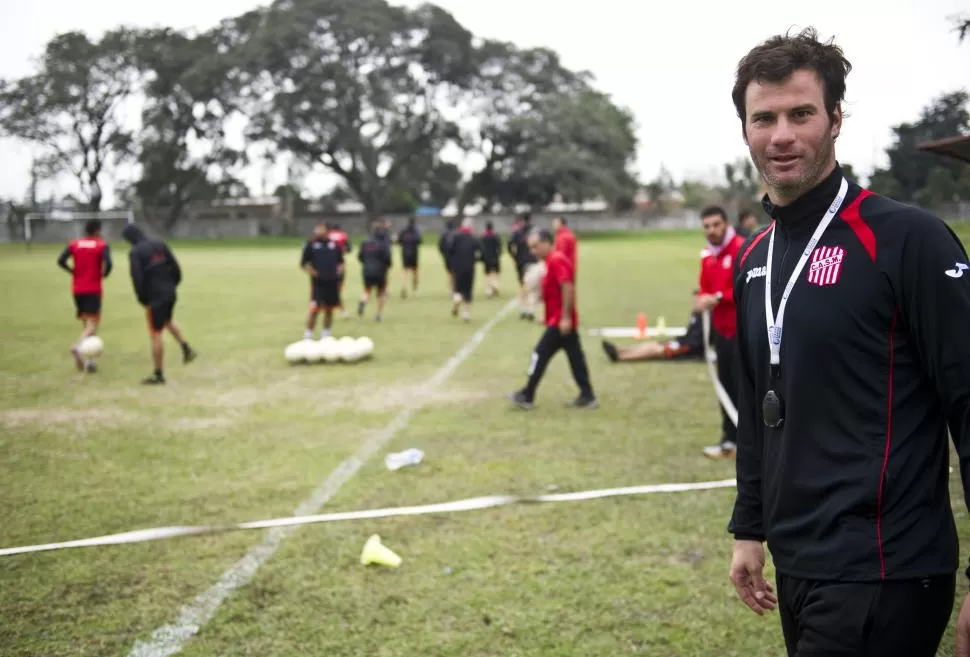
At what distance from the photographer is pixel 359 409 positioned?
10.1m

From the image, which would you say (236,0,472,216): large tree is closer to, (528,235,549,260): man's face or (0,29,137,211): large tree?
(0,29,137,211): large tree

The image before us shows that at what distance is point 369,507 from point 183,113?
3016 inches

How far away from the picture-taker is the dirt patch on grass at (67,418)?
9.41m

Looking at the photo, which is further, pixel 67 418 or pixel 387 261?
pixel 387 261

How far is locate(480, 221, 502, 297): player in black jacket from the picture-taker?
24.4m

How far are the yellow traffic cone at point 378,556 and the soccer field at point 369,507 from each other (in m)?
0.07

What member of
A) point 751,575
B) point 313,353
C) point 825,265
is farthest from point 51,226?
point 825,265

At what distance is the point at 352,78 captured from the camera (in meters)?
73.8

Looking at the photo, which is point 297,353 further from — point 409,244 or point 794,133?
point 794,133

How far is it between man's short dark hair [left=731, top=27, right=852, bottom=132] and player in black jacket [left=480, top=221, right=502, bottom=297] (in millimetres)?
21561

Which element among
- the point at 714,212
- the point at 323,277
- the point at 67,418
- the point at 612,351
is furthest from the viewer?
the point at 323,277

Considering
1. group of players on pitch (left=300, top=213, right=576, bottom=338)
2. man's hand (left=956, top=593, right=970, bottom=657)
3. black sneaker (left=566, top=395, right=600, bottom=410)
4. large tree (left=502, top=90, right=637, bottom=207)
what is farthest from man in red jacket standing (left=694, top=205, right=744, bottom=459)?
large tree (left=502, top=90, right=637, bottom=207)

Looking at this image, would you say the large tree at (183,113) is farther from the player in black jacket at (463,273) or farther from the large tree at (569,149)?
the player in black jacket at (463,273)

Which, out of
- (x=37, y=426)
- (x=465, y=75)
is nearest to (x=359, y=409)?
(x=37, y=426)
